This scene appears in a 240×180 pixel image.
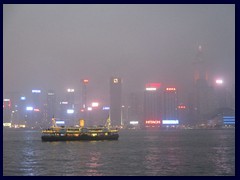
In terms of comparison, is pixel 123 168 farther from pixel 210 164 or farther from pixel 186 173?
pixel 210 164
